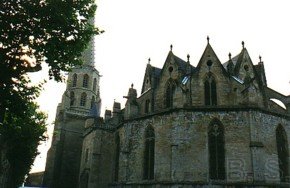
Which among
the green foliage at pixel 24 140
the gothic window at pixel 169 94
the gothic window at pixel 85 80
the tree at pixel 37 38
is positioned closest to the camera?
the tree at pixel 37 38

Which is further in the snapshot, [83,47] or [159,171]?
[159,171]

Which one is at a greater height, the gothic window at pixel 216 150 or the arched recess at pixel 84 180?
the gothic window at pixel 216 150

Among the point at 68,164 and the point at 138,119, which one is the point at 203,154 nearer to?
the point at 138,119

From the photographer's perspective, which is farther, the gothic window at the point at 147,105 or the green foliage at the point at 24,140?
the gothic window at the point at 147,105

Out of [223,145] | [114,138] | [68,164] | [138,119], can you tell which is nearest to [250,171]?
[223,145]

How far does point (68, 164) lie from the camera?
36.5m

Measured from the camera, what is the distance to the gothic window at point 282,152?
21.6 meters

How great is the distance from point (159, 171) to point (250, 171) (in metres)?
5.86

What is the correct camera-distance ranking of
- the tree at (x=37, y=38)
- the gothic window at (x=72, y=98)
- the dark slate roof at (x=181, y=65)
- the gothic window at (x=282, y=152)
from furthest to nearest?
1. the gothic window at (x=72, y=98)
2. the dark slate roof at (x=181, y=65)
3. the gothic window at (x=282, y=152)
4. the tree at (x=37, y=38)

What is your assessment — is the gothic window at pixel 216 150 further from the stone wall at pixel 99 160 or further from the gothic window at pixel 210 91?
the stone wall at pixel 99 160

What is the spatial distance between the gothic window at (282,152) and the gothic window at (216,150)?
4159 mm

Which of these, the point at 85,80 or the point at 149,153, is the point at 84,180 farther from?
the point at 85,80

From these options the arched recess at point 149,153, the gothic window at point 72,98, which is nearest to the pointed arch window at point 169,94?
the arched recess at point 149,153

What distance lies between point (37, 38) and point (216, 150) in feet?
47.8
